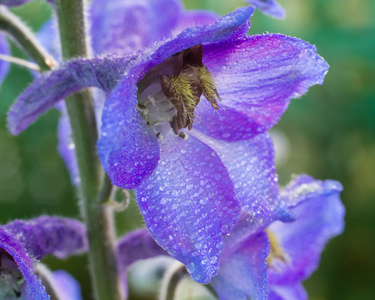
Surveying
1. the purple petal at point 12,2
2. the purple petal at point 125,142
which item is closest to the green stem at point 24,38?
the purple petal at point 12,2

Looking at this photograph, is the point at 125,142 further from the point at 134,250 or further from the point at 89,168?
the point at 134,250

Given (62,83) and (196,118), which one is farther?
(196,118)

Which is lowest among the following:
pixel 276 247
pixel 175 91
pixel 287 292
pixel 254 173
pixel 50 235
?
pixel 287 292

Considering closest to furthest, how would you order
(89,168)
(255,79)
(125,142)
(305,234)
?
(125,142) < (255,79) < (89,168) < (305,234)

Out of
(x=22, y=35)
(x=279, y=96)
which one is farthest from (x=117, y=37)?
(x=279, y=96)

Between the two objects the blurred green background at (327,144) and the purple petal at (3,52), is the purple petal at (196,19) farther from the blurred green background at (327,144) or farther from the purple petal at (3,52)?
the blurred green background at (327,144)

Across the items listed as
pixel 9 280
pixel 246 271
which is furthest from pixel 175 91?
pixel 9 280

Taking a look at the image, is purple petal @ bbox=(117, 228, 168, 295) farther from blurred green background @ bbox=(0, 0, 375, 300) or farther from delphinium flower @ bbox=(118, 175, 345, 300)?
blurred green background @ bbox=(0, 0, 375, 300)
